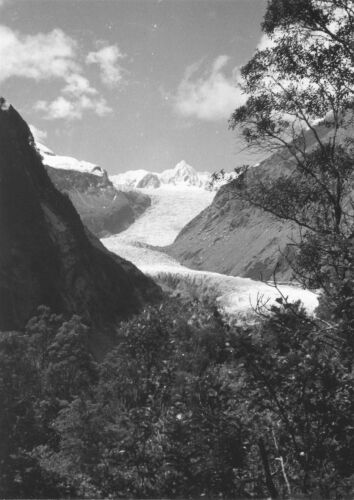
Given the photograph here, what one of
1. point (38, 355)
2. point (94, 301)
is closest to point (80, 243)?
point (94, 301)

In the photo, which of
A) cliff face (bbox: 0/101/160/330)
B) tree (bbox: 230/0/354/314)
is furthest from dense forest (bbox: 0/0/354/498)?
cliff face (bbox: 0/101/160/330)

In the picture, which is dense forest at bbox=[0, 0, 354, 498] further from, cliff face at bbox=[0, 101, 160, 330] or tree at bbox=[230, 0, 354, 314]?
cliff face at bbox=[0, 101, 160, 330]

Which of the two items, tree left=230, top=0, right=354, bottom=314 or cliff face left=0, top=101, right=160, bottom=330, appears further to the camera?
cliff face left=0, top=101, right=160, bottom=330

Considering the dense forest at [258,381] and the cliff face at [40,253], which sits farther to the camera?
the cliff face at [40,253]

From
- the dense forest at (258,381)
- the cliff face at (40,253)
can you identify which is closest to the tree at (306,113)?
the dense forest at (258,381)

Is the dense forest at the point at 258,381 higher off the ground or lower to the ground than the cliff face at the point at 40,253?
lower

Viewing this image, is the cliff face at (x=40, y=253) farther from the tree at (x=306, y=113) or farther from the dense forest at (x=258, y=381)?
the tree at (x=306, y=113)
